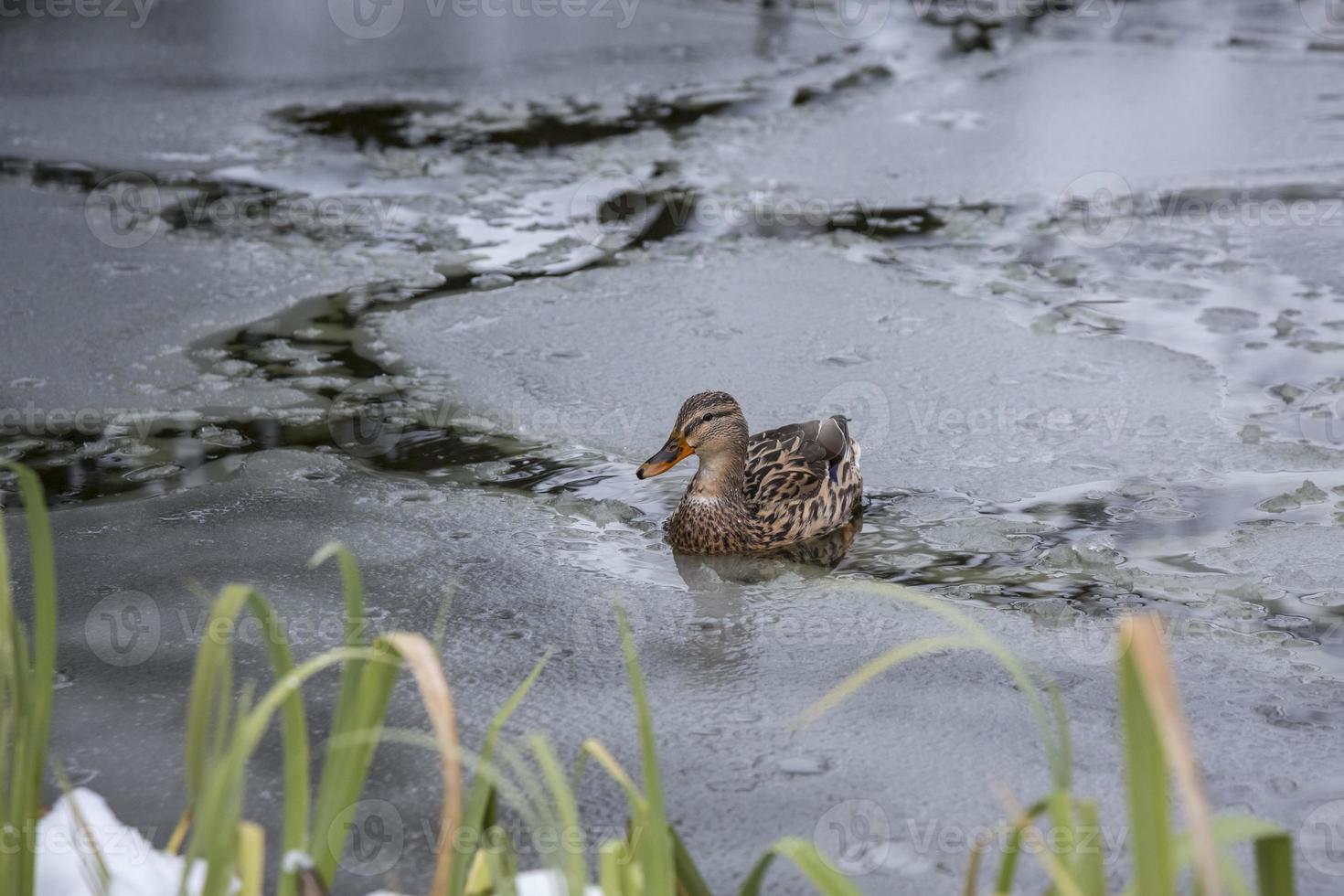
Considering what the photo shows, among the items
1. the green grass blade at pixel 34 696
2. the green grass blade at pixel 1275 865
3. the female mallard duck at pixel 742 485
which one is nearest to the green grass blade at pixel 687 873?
the green grass blade at pixel 1275 865

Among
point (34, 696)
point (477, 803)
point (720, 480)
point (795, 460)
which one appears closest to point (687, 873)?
point (477, 803)

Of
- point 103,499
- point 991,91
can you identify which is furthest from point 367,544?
point 991,91

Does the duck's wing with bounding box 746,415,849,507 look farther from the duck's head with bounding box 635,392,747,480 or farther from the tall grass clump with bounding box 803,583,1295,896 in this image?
the tall grass clump with bounding box 803,583,1295,896

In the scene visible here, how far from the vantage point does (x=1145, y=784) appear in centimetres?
135

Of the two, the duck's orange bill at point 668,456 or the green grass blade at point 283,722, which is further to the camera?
the duck's orange bill at point 668,456

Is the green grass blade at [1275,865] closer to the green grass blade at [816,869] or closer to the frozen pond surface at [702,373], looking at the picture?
the green grass blade at [816,869]

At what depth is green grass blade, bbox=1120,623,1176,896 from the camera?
4.42 feet

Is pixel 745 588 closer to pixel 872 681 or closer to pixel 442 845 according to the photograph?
pixel 872 681

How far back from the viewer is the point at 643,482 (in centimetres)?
442

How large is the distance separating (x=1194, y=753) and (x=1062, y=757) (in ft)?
4.69

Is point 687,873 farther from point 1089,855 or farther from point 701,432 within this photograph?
point 701,432

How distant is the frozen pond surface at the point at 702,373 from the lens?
3016mm

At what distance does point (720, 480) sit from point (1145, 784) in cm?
266

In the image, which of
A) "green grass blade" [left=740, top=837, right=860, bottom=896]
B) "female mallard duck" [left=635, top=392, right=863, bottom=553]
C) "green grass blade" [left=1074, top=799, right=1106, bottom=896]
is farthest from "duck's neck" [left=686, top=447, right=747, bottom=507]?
"green grass blade" [left=1074, top=799, right=1106, bottom=896]
